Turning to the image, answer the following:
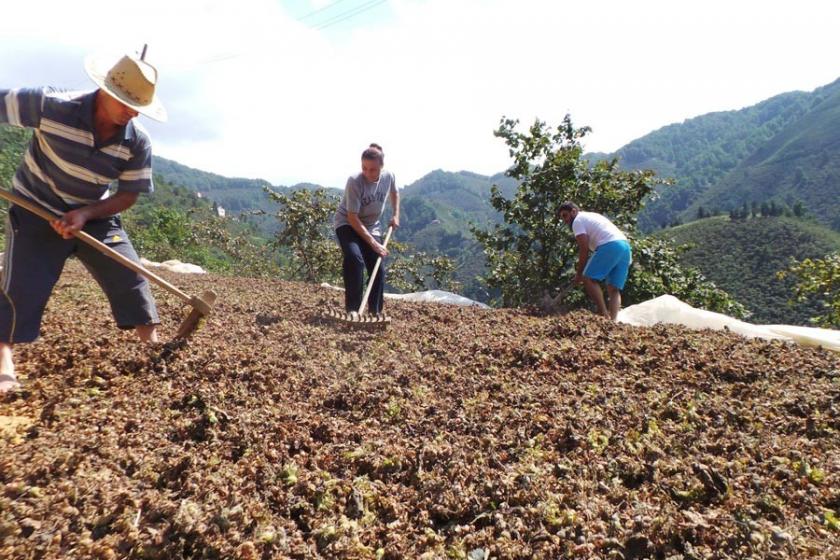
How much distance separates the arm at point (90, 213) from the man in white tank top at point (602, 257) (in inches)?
166

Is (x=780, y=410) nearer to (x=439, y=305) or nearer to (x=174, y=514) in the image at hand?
(x=174, y=514)

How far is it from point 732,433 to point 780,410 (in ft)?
1.46

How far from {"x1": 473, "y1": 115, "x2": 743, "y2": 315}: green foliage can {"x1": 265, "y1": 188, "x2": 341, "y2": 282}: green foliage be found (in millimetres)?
6196

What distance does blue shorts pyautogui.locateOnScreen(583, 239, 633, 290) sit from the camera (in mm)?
5211

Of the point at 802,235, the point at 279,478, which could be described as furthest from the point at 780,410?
the point at 802,235

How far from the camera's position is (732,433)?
2309mm

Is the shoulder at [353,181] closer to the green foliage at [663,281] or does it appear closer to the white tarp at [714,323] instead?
the white tarp at [714,323]

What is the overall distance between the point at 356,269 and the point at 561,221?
4504 mm

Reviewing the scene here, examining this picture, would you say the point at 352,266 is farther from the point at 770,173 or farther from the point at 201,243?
the point at 770,173

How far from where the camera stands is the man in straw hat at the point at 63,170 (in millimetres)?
2490

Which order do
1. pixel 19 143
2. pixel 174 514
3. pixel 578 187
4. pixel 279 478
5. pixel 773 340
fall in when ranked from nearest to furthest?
pixel 174 514 < pixel 279 478 < pixel 773 340 < pixel 578 187 < pixel 19 143

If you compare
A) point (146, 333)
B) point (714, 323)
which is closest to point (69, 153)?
point (146, 333)

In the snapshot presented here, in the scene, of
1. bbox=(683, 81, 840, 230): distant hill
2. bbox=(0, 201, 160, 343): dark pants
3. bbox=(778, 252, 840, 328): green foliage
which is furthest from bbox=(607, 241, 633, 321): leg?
bbox=(683, 81, 840, 230): distant hill

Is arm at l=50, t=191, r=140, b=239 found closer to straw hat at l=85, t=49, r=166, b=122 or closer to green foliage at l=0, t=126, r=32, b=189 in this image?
straw hat at l=85, t=49, r=166, b=122
